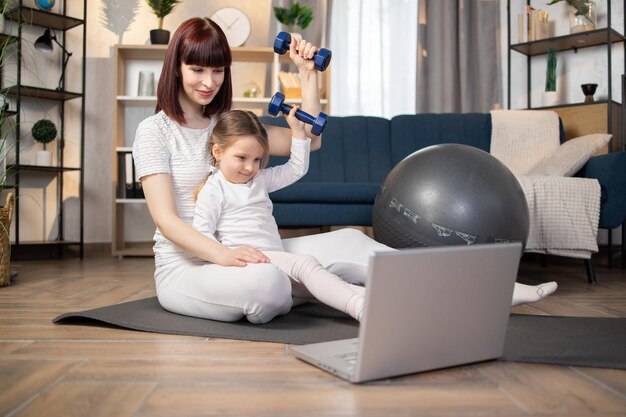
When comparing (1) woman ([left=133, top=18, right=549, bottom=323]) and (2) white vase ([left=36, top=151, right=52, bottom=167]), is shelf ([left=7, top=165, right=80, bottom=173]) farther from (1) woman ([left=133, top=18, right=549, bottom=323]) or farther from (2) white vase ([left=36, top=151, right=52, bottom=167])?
(1) woman ([left=133, top=18, right=549, bottom=323])

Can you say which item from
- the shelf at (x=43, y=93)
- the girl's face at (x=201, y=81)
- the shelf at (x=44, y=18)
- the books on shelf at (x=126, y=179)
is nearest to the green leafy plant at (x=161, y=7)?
the shelf at (x=44, y=18)

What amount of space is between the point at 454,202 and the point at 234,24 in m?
2.65

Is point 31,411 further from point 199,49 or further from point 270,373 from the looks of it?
point 199,49

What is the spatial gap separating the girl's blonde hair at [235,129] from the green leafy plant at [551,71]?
2.62 m

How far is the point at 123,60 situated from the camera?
407cm

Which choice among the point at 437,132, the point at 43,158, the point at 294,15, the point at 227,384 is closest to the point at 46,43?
the point at 43,158

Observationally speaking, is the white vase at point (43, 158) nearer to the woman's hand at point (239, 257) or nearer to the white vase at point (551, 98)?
the woman's hand at point (239, 257)

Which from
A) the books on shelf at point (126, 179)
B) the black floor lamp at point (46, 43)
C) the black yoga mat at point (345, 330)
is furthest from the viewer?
Answer: the books on shelf at point (126, 179)

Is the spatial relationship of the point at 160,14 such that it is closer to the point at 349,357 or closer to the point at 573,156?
the point at 573,156

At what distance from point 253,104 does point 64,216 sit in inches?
55.9

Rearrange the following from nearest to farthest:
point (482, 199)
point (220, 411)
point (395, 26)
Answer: point (220, 411) < point (482, 199) < point (395, 26)

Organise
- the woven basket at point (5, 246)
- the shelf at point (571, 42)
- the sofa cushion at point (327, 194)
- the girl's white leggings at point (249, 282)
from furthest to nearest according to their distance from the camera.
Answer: the shelf at point (571, 42) → the sofa cushion at point (327, 194) → the woven basket at point (5, 246) → the girl's white leggings at point (249, 282)

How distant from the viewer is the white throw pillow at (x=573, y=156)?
9.16 ft

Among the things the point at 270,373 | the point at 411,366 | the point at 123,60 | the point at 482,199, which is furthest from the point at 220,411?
the point at 123,60
